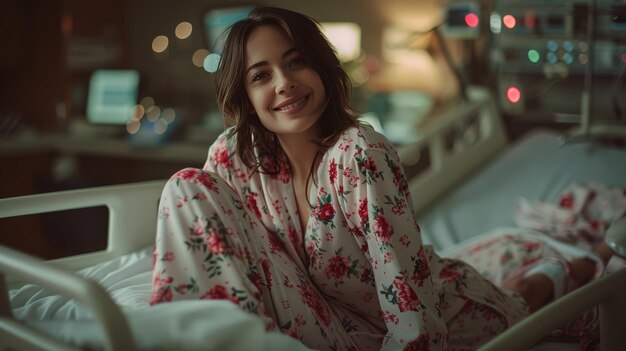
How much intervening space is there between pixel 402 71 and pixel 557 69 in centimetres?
159

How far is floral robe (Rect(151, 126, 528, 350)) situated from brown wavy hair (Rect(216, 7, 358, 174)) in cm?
4

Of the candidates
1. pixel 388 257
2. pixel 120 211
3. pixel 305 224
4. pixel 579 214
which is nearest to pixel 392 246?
pixel 388 257

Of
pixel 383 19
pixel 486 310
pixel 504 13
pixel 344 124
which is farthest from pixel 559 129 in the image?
pixel 344 124

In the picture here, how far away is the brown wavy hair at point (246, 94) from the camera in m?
1.33

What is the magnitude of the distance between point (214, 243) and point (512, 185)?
168 cm

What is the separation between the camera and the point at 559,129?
10.3ft

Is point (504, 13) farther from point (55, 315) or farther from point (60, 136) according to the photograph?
point (60, 136)

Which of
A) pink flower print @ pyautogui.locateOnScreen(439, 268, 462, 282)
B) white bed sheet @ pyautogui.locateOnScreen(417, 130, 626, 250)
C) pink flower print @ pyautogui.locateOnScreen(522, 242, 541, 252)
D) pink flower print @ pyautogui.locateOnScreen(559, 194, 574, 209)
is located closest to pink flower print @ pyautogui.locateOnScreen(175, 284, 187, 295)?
pink flower print @ pyautogui.locateOnScreen(439, 268, 462, 282)

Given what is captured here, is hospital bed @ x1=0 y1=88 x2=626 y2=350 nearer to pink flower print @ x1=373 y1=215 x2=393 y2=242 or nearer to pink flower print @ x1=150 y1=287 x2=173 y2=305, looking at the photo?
pink flower print @ x1=150 y1=287 x2=173 y2=305

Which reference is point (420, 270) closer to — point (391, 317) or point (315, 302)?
point (391, 317)

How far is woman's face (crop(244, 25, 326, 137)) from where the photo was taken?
1.32 m

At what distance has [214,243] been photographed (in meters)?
1.09

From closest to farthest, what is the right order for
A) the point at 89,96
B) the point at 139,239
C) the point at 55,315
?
the point at 55,315
the point at 139,239
the point at 89,96

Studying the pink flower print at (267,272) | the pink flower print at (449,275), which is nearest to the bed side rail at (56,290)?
the pink flower print at (267,272)
